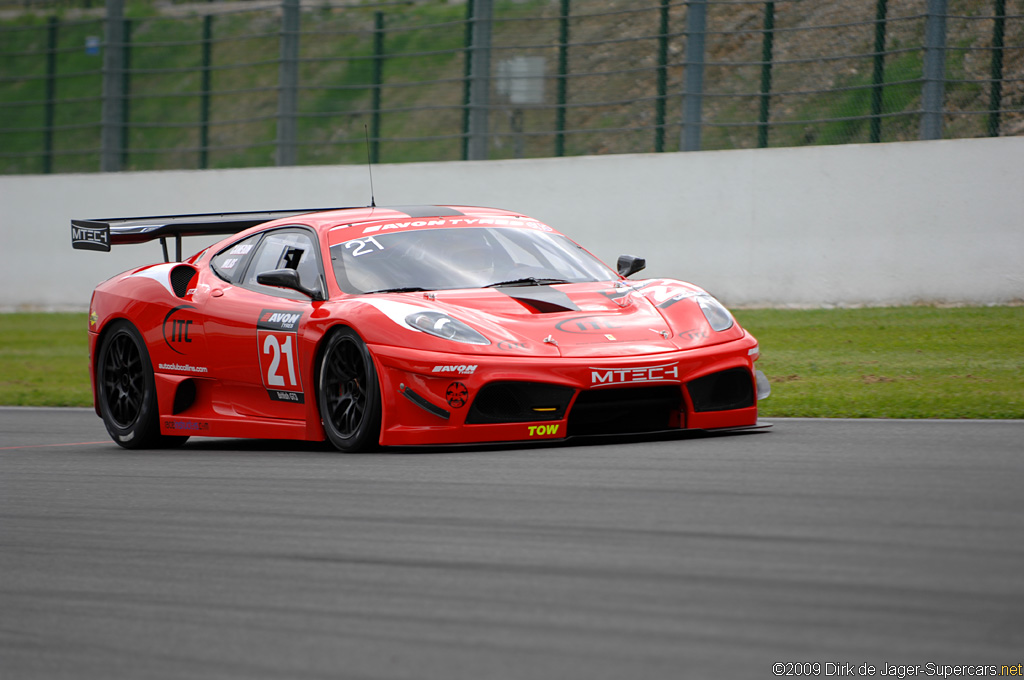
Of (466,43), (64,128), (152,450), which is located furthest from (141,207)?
(152,450)

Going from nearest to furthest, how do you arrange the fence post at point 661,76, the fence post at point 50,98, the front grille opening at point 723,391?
the front grille opening at point 723,391 < the fence post at point 661,76 < the fence post at point 50,98

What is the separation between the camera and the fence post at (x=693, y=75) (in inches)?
588

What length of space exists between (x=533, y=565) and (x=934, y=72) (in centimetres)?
1078

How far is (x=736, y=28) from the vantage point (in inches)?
584

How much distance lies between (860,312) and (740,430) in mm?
6072

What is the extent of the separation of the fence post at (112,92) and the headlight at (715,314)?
46.7ft

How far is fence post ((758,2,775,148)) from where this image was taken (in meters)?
14.5

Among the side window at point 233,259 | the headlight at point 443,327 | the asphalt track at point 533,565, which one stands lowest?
the asphalt track at point 533,565

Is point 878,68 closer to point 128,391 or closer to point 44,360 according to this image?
point 128,391

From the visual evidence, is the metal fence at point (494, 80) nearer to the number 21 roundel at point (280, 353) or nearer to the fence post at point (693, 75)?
the fence post at point (693, 75)

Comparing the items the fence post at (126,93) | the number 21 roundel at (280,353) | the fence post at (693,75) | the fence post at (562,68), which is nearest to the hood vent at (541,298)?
the number 21 roundel at (280,353)

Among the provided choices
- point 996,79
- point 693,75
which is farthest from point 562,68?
point 996,79

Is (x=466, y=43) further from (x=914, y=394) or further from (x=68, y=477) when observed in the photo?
(x=68, y=477)

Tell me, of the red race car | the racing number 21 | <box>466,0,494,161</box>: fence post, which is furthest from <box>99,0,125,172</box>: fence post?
the racing number 21
